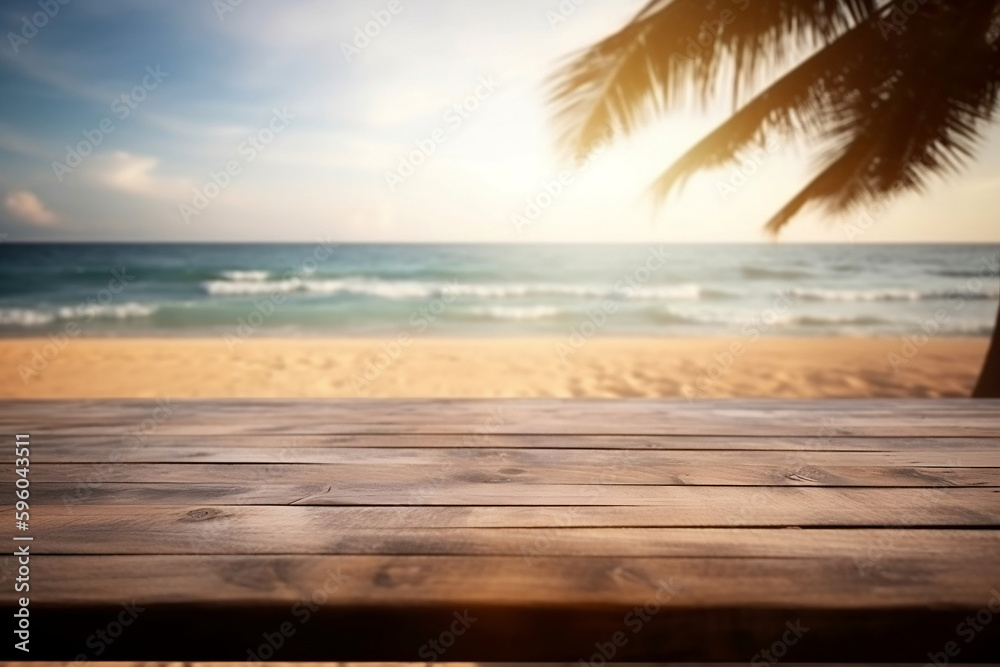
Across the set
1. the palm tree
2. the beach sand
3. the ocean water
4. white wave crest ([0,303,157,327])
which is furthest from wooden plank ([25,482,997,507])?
white wave crest ([0,303,157,327])

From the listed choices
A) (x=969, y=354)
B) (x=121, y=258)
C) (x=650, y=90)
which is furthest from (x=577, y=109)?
(x=121, y=258)

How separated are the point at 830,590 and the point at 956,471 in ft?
2.13

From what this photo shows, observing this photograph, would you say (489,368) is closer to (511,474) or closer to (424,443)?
(424,443)

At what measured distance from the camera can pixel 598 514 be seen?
0.84 meters

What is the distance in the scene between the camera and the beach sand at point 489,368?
4.70 m

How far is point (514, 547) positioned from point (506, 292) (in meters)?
11.6

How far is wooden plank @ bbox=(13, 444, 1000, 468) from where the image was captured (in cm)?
109

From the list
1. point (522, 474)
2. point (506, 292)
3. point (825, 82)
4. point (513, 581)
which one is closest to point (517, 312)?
point (506, 292)

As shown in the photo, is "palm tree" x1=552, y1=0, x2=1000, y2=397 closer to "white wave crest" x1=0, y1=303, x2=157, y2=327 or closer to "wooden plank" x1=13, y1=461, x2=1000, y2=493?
"wooden plank" x1=13, y1=461, x2=1000, y2=493

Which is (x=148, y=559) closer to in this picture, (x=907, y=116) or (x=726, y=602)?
(x=726, y=602)

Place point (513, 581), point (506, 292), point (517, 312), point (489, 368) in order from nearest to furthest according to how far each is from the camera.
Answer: point (513, 581)
point (489, 368)
point (517, 312)
point (506, 292)

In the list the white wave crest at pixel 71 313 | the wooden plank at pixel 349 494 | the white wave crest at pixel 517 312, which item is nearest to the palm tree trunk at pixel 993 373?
the wooden plank at pixel 349 494

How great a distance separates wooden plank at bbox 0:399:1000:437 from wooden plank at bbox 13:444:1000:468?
125 millimetres

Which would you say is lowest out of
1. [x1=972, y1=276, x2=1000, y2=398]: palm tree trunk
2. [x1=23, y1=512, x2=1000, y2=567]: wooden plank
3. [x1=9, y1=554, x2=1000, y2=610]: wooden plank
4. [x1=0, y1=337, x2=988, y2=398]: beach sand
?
[x1=0, y1=337, x2=988, y2=398]: beach sand
